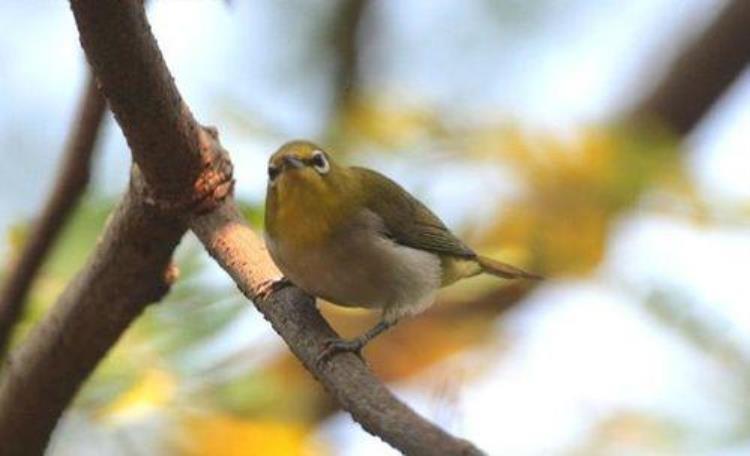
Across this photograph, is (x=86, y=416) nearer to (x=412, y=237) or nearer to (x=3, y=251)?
(x=3, y=251)

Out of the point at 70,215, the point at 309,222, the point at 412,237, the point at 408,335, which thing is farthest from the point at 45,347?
the point at 408,335

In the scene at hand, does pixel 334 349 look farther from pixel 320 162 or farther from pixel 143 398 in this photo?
pixel 320 162

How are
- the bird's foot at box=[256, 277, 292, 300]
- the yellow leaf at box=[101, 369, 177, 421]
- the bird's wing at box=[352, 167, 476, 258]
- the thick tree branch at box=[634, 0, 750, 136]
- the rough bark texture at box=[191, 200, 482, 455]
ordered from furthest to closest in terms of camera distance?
the thick tree branch at box=[634, 0, 750, 136] < the bird's wing at box=[352, 167, 476, 258] < the yellow leaf at box=[101, 369, 177, 421] < the bird's foot at box=[256, 277, 292, 300] < the rough bark texture at box=[191, 200, 482, 455]

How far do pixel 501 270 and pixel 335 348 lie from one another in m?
0.97

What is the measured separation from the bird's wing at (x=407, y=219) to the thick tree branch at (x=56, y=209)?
1.72ft

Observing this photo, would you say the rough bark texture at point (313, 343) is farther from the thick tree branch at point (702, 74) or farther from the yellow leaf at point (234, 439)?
the thick tree branch at point (702, 74)

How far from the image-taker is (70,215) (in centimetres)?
215

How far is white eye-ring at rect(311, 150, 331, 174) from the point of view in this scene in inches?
90.8

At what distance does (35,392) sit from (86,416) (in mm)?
196

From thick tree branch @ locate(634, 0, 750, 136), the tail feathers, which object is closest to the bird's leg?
the tail feathers

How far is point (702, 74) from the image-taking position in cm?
304

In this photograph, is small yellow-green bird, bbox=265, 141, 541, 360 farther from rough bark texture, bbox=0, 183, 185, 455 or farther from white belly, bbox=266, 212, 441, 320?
rough bark texture, bbox=0, 183, 185, 455

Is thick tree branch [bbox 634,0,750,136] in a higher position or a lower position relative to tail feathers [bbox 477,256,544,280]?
higher

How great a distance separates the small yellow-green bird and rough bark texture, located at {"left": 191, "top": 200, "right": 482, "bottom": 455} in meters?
0.17
